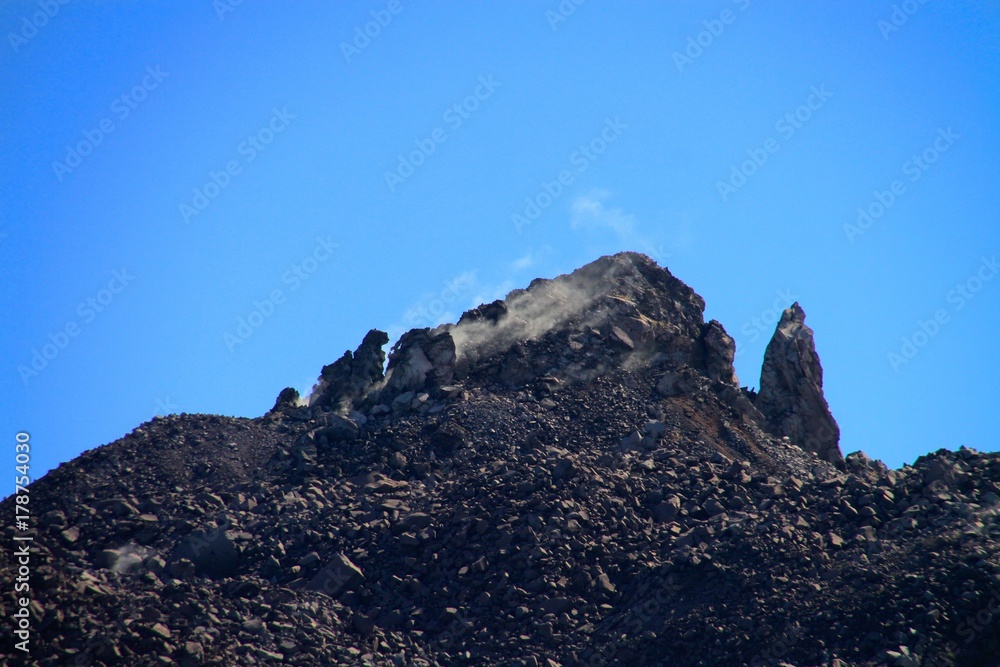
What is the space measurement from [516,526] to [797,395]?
59.0 ft

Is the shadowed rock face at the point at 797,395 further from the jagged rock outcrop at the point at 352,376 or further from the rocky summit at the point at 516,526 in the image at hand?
the jagged rock outcrop at the point at 352,376

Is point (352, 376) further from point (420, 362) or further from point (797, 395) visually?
point (797, 395)

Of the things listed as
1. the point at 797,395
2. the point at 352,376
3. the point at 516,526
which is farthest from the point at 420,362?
the point at 797,395

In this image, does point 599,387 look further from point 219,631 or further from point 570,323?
point 219,631

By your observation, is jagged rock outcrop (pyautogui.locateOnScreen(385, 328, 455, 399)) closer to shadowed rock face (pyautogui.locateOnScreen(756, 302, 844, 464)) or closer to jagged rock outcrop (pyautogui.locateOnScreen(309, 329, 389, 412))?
jagged rock outcrop (pyautogui.locateOnScreen(309, 329, 389, 412))

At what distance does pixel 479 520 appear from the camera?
3147 centimetres

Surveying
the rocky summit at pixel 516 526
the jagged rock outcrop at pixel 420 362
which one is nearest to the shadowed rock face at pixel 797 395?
the rocky summit at pixel 516 526

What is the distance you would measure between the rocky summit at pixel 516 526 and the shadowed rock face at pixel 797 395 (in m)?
0.14

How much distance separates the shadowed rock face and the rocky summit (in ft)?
0.44

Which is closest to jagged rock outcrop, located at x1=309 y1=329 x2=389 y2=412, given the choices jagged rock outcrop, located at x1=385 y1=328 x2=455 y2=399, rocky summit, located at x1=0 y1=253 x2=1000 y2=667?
rocky summit, located at x1=0 y1=253 x2=1000 y2=667

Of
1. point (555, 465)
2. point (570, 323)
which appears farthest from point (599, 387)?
point (555, 465)

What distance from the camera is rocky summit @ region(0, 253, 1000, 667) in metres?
26.4

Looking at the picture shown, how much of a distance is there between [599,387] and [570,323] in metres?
4.00

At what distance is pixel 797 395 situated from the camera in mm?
44750
